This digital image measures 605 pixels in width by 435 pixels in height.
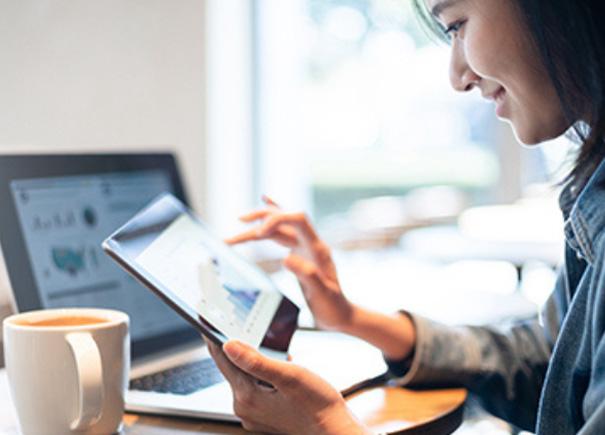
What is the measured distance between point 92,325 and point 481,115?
231 centimetres

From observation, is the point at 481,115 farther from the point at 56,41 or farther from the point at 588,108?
the point at 588,108

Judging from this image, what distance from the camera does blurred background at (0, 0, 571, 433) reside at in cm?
136

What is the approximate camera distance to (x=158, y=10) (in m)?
1.57

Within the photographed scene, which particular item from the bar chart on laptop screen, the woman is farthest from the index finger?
the bar chart on laptop screen

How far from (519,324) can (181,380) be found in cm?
44

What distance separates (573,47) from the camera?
75 cm

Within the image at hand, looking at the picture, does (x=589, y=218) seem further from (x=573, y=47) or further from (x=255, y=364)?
(x=255, y=364)

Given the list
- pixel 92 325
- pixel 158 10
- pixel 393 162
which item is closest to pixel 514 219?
pixel 393 162

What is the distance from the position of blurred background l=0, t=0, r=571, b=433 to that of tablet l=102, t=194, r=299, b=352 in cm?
20

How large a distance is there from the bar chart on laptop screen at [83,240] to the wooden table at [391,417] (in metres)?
0.22

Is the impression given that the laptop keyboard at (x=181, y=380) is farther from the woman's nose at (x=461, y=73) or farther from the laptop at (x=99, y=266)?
the woman's nose at (x=461, y=73)

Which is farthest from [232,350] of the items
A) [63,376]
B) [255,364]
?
[63,376]

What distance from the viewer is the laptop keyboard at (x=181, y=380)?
0.82 metres

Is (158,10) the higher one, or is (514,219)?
(158,10)
